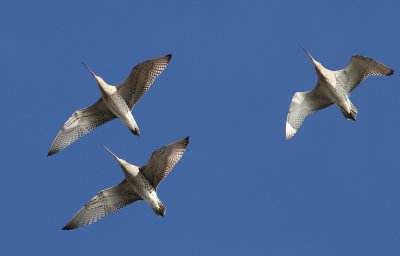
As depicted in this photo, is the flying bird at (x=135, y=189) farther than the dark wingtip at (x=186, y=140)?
Yes

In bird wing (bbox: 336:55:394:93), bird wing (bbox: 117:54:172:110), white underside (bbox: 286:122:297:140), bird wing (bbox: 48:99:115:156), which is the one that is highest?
bird wing (bbox: 117:54:172:110)

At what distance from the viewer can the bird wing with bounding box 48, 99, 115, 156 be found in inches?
1109

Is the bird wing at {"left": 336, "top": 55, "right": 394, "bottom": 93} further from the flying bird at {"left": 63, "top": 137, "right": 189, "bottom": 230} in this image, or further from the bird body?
the bird body

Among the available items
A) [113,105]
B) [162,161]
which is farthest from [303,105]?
[113,105]

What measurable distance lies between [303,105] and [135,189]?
18.6 ft

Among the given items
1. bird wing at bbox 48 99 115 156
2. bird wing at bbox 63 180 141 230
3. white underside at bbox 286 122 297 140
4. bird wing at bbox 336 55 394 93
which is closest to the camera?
bird wing at bbox 63 180 141 230

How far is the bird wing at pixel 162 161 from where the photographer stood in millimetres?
25766

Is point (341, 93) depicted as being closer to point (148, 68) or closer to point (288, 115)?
point (288, 115)

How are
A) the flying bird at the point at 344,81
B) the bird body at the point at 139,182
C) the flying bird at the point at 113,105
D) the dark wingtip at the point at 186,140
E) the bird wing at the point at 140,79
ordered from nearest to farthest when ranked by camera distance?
the dark wingtip at the point at 186,140, the bird body at the point at 139,182, the bird wing at the point at 140,79, the flying bird at the point at 113,105, the flying bird at the point at 344,81

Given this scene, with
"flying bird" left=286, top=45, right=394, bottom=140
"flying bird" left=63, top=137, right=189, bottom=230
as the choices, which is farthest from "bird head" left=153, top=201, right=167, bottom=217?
"flying bird" left=286, top=45, right=394, bottom=140

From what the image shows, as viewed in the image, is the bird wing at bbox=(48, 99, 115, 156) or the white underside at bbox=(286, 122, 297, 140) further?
the white underside at bbox=(286, 122, 297, 140)

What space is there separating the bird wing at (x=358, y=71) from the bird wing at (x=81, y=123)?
21.2 feet

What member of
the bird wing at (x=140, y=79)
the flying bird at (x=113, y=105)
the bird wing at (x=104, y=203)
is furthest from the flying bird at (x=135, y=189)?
the bird wing at (x=140, y=79)

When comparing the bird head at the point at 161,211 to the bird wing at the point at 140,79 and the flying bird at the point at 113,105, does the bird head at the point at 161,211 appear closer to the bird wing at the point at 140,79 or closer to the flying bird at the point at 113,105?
the flying bird at the point at 113,105
